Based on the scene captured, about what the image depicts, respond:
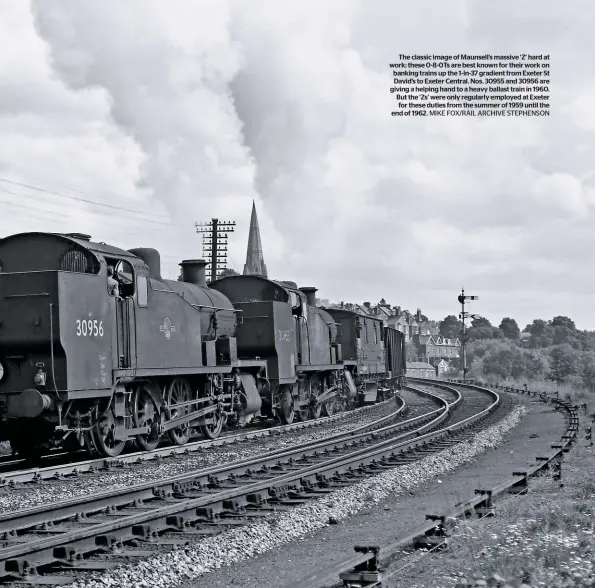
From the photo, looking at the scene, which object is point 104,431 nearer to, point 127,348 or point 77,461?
point 77,461

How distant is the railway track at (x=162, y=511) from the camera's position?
6.96 meters

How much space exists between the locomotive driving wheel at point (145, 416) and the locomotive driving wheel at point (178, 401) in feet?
1.74

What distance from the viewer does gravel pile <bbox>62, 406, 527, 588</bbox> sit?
6688 millimetres

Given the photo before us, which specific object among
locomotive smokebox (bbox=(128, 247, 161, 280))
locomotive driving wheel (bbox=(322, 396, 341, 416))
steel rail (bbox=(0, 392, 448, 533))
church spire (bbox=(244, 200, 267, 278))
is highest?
church spire (bbox=(244, 200, 267, 278))

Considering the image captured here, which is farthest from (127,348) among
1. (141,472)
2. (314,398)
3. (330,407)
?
(330,407)

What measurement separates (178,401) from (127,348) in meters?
2.73

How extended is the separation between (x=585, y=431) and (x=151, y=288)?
1035cm

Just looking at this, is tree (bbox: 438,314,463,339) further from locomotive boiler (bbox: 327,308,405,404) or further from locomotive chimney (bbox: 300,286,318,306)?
locomotive chimney (bbox: 300,286,318,306)

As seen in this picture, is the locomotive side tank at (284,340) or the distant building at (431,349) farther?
the distant building at (431,349)

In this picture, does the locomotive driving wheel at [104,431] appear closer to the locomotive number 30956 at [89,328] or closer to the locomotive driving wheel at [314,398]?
the locomotive number 30956 at [89,328]

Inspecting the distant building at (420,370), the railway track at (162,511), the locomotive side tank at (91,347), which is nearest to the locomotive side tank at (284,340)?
the locomotive side tank at (91,347)

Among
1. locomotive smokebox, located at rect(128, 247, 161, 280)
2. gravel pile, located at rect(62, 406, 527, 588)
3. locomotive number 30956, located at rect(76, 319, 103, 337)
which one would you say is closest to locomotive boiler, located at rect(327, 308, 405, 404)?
locomotive smokebox, located at rect(128, 247, 161, 280)

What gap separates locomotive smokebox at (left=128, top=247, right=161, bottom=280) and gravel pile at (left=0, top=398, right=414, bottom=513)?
11.1ft

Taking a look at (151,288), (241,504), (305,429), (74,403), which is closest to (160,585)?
(241,504)
